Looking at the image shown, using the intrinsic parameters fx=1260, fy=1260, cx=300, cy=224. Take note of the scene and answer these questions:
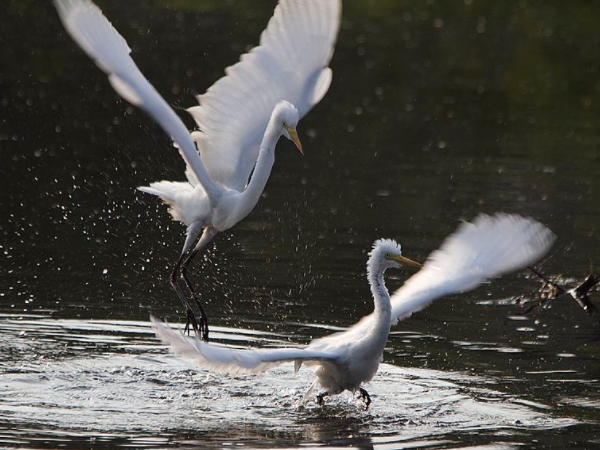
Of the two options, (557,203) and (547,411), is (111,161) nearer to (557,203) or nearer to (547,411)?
(557,203)

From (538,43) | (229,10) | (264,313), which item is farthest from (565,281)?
(229,10)

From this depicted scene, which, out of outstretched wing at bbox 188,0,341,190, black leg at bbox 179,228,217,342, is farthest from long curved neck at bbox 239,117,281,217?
black leg at bbox 179,228,217,342

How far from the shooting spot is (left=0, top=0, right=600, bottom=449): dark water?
25.4ft

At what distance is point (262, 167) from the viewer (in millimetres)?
8984

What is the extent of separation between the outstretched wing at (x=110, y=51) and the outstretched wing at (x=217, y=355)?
1972 millimetres

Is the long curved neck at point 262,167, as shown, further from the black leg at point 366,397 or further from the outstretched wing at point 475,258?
the black leg at point 366,397

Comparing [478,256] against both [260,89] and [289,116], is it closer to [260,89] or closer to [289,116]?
[289,116]

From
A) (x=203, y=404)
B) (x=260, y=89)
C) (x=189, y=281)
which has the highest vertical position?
(x=260, y=89)

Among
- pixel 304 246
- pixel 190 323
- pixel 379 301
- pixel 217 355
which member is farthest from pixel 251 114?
pixel 217 355

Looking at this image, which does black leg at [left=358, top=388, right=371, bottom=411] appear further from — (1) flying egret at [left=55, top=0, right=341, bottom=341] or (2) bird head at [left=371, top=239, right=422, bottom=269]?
(1) flying egret at [left=55, top=0, right=341, bottom=341]

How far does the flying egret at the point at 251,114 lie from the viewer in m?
8.90

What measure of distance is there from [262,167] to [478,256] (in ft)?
5.79

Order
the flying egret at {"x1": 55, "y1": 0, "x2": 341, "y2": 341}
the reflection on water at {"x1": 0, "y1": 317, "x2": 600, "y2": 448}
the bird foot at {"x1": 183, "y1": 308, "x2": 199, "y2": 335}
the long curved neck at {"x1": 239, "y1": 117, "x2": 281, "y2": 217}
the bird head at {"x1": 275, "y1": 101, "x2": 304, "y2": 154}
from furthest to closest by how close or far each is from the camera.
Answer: the bird foot at {"x1": 183, "y1": 308, "x2": 199, "y2": 335}, the flying egret at {"x1": 55, "y1": 0, "x2": 341, "y2": 341}, the long curved neck at {"x1": 239, "y1": 117, "x2": 281, "y2": 217}, the bird head at {"x1": 275, "y1": 101, "x2": 304, "y2": 154}, the reflection on water at {"x1": 0, "y1": 317, "x2": 600, "y2": 448}

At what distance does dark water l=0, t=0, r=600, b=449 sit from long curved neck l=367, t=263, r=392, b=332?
0.57 meters
